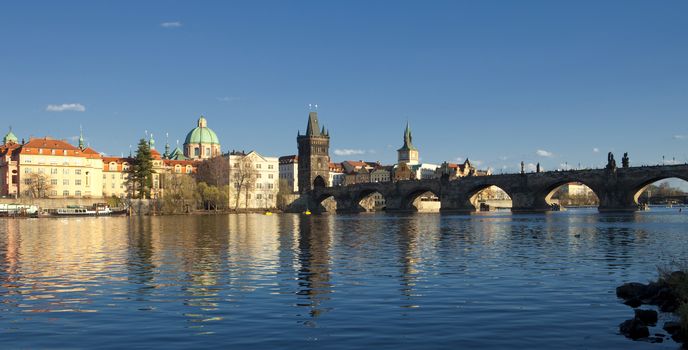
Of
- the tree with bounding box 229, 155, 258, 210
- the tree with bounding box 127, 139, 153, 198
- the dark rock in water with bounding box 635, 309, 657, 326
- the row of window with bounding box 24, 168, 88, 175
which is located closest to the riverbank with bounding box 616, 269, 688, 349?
the dark rock in water with bounding box 635, 309, 657, 326

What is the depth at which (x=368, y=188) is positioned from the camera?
605 feet

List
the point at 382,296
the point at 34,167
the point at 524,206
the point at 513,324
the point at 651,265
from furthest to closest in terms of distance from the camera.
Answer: the point at 34,167 → the point at 524,206 → the point at 651,265 → the point at 382,296 → the point at 513,324

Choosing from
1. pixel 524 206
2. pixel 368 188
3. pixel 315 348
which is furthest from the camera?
pixel 368 188

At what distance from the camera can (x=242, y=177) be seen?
6693 inches

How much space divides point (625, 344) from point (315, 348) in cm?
734

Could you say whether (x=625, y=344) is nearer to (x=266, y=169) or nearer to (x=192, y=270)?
(x=192, y=270)

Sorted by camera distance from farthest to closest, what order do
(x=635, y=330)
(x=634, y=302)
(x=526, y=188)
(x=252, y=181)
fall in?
(x=252, y=181) → (x=526, y=188) → (x=634, y=302) → (x=635, y=330)

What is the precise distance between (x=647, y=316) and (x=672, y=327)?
128cm

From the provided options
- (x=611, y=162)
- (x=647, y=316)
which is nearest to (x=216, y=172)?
(x=611, y=162)

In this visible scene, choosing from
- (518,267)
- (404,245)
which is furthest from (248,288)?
(404,245)

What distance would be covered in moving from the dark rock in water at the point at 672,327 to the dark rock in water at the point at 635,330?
1.59 ft

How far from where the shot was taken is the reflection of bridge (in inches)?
4786

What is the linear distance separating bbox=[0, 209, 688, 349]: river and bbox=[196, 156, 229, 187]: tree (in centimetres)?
13347

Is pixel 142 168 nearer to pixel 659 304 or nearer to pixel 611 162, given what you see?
pixel 611 162
